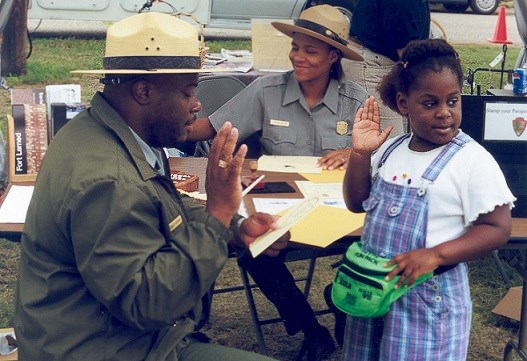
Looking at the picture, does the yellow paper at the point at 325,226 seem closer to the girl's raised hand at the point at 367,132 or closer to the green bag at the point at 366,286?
the green bag at the point at 366,286

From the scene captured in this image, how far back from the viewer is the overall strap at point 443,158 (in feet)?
9.18

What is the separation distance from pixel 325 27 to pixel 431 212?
1774 millimetres

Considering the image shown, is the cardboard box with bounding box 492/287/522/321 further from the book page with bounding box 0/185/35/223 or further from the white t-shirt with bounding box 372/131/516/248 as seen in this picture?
the book page with bounding box 0/185/35/223

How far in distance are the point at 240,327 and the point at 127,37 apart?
103 inches

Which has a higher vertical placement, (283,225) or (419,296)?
(283,225)

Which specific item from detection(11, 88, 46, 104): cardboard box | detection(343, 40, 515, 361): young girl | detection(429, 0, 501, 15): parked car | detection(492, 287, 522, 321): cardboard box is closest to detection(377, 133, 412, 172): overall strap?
detection(343, 40, 515, 361): young girl

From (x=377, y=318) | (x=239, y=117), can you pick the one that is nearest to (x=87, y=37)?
(x=239, y=117)

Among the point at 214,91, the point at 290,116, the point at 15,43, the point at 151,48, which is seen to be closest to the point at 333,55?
the point at 290,116

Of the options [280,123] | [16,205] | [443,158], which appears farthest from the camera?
[280,123]

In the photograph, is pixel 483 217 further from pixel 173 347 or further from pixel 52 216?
pixel 52 216

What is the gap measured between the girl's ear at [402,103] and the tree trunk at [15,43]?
7.44 meters

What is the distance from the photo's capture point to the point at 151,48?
8.02ft

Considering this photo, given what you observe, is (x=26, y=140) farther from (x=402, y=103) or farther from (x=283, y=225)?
(x=402, y=103)

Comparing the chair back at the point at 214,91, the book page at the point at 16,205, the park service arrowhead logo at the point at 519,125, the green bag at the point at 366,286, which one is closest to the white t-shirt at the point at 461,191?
the green bag at the point at 366,286
